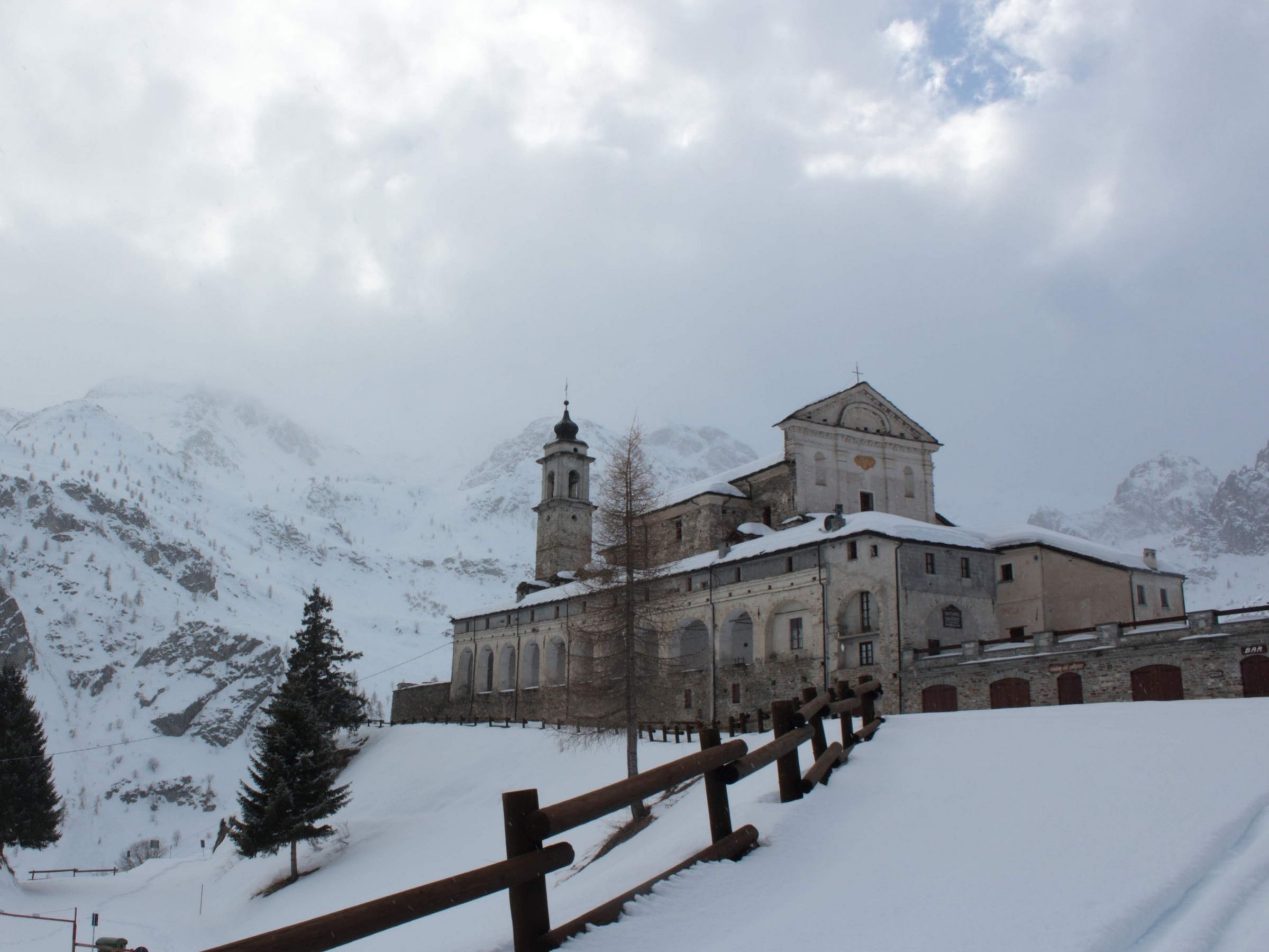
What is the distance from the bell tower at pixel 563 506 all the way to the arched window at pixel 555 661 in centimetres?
1051

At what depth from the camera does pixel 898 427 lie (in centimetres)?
5709

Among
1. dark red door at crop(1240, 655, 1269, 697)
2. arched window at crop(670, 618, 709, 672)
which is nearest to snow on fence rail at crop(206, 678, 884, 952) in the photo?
dark red door at crop(1240, 655, 1269, 697)

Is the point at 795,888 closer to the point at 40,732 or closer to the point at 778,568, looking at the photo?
the point at 778,568

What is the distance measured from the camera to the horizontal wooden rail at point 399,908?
16.7 feet

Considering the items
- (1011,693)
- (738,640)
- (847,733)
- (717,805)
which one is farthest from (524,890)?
(738,640)

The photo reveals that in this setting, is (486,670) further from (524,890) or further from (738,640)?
(524,890)

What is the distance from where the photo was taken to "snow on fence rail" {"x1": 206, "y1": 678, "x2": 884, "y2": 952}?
535cm

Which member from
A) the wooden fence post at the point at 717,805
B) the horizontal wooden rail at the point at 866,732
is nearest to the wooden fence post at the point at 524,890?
the wooden fence post at the point at 717,805

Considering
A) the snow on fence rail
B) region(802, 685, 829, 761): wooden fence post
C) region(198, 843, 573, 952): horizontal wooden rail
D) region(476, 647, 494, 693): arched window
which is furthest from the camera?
region(476, 647, 494, 693): arched window

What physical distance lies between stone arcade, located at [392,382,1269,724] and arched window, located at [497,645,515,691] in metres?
0.11

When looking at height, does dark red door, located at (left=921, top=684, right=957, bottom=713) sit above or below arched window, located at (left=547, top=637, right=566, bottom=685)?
below

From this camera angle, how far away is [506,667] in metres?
65.4

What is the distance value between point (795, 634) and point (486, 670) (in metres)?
29.0

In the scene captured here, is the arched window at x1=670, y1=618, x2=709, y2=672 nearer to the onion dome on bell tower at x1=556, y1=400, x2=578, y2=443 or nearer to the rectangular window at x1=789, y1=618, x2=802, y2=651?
the rectangular window at x1=789, y1=618, x2=802, y2=651
